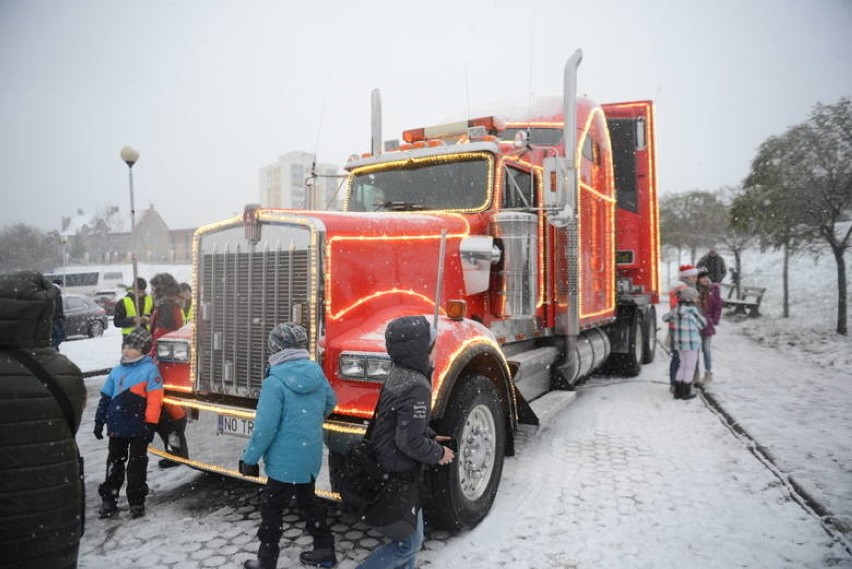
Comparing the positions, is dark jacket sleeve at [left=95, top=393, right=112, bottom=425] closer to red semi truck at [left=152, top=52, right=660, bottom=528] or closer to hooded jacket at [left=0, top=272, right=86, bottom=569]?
red semi truck at [left=152, top=52, right=660, bottom=528]

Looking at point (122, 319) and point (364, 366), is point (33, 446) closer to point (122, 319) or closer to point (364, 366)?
point (364, 366)

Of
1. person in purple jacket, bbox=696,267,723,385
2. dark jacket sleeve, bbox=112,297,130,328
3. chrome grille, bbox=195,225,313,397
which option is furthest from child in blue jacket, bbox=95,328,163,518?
person in purple jacket, bbox=696,267,723,385

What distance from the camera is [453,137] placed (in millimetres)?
5984

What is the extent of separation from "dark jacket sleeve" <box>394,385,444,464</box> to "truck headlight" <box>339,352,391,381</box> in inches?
29.1

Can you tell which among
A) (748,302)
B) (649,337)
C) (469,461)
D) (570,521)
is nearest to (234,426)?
(469,461)

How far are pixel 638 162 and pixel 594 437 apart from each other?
15.7 feet

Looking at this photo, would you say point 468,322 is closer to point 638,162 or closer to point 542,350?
point 542,350

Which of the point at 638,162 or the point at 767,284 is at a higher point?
the point at 638,162

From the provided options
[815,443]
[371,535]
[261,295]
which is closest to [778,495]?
[815,443]

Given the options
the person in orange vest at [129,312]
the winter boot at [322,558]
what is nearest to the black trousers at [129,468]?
the winter boot at [322,558]

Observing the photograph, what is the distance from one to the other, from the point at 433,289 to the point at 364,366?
1174 mm

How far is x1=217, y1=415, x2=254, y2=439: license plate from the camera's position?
372 centimetres

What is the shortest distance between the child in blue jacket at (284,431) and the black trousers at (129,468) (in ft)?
4.18

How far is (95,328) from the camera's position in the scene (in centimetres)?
1733
